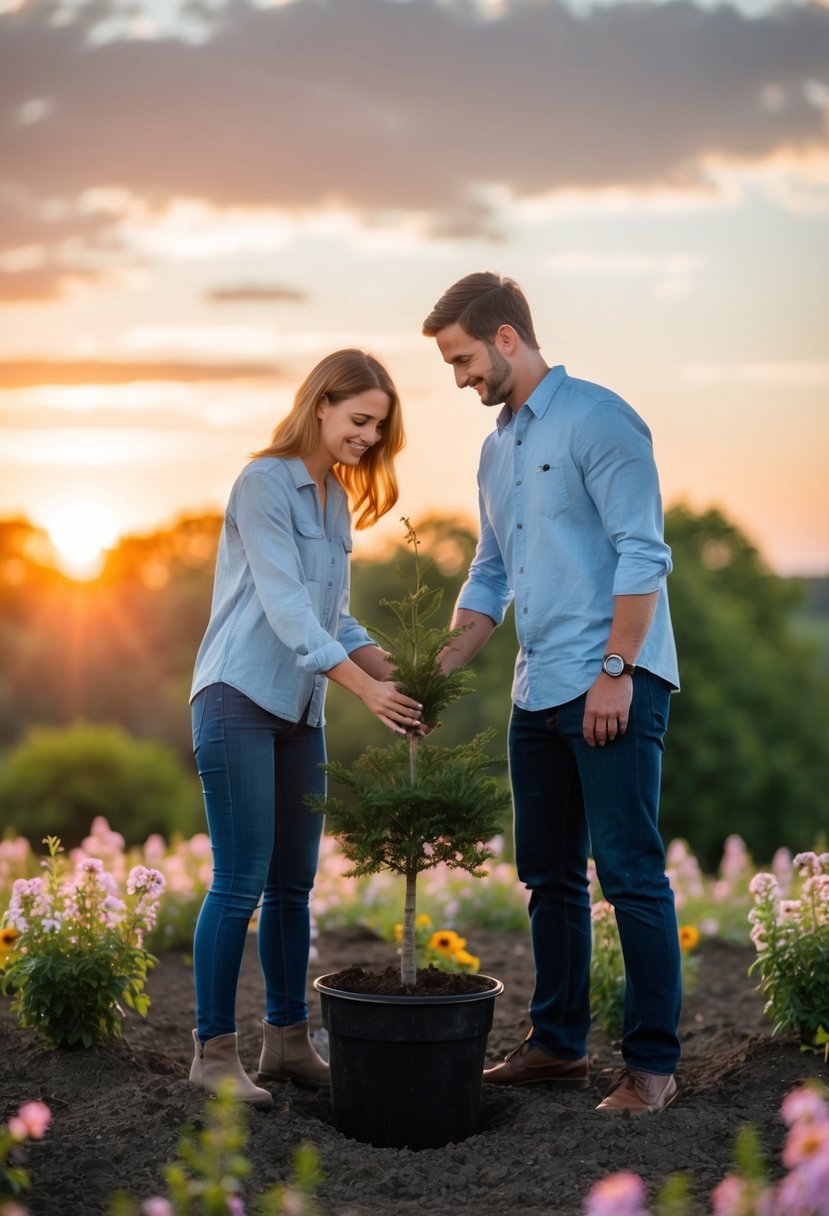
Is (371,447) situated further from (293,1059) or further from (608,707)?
(293,1059)

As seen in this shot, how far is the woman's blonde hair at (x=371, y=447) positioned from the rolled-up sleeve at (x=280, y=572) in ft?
0.59

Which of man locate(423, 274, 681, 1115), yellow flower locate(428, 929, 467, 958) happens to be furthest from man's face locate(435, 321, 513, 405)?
yellow flower locate(428, 929, 467, 958)

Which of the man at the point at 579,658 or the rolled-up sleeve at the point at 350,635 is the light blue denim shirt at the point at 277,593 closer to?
the rolled-up sleeve at the point at 350,635

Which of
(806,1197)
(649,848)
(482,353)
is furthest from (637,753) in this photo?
(806,1197)

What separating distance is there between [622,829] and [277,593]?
1221 millimetres

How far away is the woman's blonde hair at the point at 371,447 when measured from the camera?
398 cm

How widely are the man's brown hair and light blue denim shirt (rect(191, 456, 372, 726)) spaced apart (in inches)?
25.5

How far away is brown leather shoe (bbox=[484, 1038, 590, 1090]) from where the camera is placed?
428cm

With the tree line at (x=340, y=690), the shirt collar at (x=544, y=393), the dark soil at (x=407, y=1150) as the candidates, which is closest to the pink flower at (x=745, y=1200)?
the dark soil at (x=407, y=1150)

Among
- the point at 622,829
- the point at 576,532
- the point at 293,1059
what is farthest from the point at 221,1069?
the point at 576,532

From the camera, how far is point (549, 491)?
156 inches

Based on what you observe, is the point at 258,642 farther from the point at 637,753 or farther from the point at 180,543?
the point at 180,543

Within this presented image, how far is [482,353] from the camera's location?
402 cm

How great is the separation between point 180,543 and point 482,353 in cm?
2887
